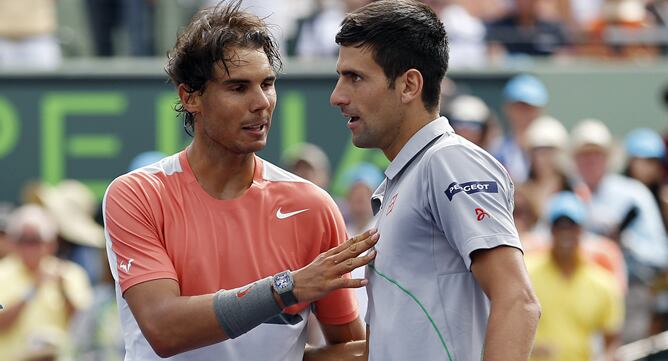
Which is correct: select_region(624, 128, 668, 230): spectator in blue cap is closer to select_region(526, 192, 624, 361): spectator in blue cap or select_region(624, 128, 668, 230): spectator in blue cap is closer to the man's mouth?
select_region(526, 192, 624, 361): spectator in blue cap

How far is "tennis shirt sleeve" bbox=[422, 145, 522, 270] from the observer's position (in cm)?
375

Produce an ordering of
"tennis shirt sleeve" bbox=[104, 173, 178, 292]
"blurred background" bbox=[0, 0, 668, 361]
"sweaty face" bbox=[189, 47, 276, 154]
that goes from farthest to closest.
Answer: "blurred background" bbox=[0, 0, 668, 361]
"sweaty face" bbox=[189, 47, 276, 154]
"tennis shirt sleeve" bbox=[104, 173, 178, 292]

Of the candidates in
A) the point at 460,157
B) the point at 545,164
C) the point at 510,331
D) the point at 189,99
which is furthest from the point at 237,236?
the point at 545,164

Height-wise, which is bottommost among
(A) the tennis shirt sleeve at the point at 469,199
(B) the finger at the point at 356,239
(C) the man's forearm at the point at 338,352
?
(C) the man's forearm at the point at 338,352

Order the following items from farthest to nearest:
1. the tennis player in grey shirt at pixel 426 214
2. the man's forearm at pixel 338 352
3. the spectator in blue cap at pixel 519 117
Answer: the spectator in blue cap at pixel 519 117, the man's forearm at pixel 338 352, the tennis player in grey shirt at pixel 426 214

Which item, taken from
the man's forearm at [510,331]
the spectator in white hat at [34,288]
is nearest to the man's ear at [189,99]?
the man's forearm at [510,331]

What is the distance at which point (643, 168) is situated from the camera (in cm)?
1002

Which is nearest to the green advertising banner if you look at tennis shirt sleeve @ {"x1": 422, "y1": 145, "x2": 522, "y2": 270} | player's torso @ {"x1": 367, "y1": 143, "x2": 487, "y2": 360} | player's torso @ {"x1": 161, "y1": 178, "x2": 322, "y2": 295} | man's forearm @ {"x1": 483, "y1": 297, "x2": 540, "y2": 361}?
player's torso @ {"x1": 161, "y1": 178, "x2": 322, "y2": 295}

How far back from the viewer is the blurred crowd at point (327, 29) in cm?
1121

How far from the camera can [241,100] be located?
4.45 meters

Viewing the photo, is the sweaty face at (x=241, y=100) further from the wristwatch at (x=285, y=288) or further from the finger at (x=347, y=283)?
the finger at (x=347, y=283)

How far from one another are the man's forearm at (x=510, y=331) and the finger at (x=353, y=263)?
0.47m

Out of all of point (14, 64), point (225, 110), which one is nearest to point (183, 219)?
point (225, 110)

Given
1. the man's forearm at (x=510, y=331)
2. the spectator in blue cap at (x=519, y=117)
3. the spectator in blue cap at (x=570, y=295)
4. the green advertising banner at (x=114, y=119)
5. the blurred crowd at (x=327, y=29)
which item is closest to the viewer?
the man's forearm at (x=510, y=331)
